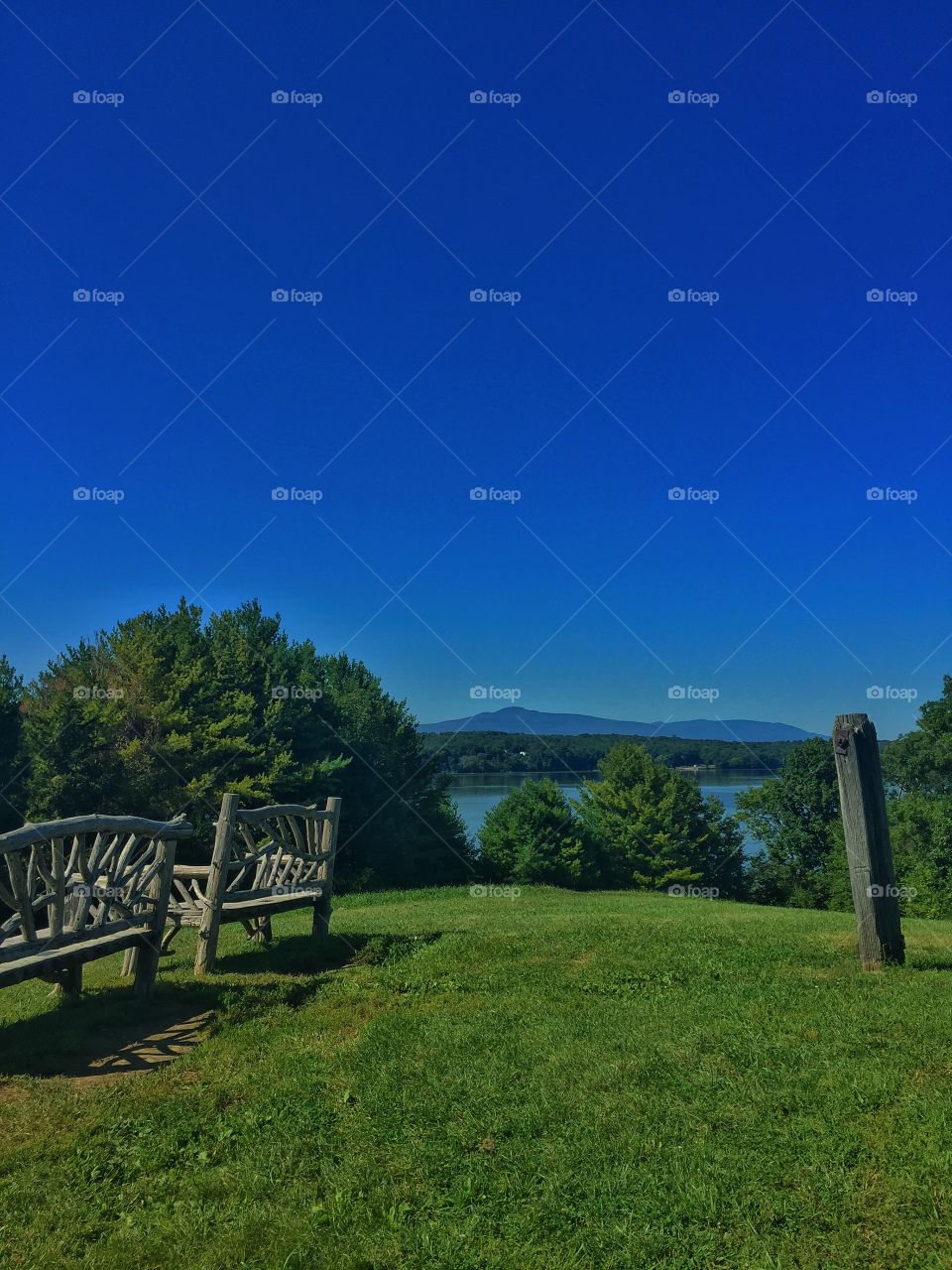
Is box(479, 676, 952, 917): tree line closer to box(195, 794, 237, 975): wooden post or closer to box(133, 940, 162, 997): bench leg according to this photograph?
box(195, 794, 237, 975): wooden post

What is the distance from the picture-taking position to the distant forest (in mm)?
70938

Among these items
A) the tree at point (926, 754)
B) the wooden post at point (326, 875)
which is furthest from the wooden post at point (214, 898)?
the tree at point (926, 754)

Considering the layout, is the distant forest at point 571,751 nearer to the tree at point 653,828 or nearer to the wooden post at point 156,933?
the tree at point 653,828

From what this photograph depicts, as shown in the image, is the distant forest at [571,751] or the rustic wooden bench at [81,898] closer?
the rustic wooden bench at [81,898]

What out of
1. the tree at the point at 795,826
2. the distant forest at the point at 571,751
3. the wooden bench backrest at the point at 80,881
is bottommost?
the tree at the point at 795,826

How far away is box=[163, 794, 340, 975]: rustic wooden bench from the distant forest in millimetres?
49045

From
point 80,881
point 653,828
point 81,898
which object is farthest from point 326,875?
point 653,828

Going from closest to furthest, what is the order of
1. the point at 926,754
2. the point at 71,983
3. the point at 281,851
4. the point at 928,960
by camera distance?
the point at 71,983, the point at 928,960, the point at 281,851, the point at 926,754

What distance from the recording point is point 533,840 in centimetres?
4088

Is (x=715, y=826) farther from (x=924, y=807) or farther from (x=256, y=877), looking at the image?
(x=256, y=877)

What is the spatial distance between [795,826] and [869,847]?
4828cm

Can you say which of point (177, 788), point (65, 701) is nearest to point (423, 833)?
point (177, 788)

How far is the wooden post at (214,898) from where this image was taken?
9.31 metres

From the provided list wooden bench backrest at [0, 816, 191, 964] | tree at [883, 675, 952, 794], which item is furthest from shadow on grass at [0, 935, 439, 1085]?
tree at [883, 675, 952, 794]
